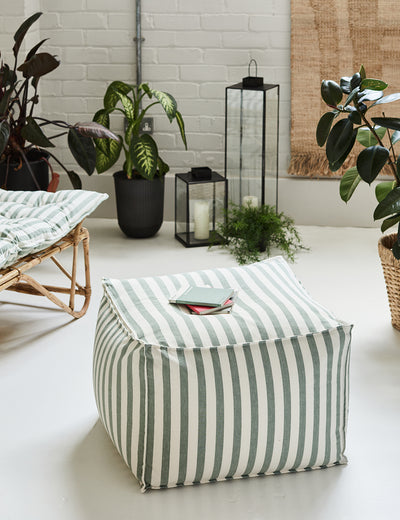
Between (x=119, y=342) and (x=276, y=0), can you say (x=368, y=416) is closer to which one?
(x=119, y=342)

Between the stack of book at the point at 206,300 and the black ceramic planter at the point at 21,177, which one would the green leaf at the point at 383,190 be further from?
the black ceramic planter at the point at 21,177

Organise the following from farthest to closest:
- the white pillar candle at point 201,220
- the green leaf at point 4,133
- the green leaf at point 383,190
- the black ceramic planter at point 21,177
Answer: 1. the white pillar candle at point 201,220
2. the black ceramic planter at point 21,177
3. the green leaf at point 4,133
4. the green leaf at point 383,190

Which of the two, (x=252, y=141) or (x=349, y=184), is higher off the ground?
(x=252, y=141)

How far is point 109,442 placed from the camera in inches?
83.7

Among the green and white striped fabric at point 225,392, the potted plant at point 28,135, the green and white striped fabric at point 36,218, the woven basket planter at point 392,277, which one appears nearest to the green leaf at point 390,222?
the woven basket planter at point 392,277

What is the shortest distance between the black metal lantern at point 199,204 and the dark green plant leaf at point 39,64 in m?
0.83

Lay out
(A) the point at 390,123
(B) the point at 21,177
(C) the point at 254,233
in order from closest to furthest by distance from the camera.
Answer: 1. (A) the point at 390,123
2. (B) the point at 21,177
3. (C) the point at 254,233

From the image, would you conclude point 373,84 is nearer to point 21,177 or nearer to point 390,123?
point 390,123

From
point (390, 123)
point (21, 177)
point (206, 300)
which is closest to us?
point (206, 300)

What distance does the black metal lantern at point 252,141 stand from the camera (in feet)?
12.4

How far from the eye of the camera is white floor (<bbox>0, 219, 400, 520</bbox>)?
1837 mm

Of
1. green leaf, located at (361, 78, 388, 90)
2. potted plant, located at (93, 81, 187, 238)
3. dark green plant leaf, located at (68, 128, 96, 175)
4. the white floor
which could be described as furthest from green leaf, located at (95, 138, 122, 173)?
green leaf, located at (361, 78, 388, 90)

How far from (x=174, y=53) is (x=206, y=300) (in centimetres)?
244

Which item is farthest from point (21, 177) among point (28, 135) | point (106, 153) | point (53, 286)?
point (53, 286)
